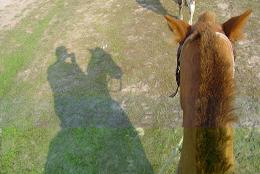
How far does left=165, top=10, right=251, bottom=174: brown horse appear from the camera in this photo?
81.9 inches

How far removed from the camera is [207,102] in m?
2.19

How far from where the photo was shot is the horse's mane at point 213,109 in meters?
2.07

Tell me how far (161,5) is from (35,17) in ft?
9.51

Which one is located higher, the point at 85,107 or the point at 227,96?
the point at 227,96

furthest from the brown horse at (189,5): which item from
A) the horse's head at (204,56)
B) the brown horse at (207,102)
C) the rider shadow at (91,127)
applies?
the brown horse at (207,102)

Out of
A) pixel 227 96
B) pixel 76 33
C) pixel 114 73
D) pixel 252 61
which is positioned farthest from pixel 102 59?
pixel 227 96

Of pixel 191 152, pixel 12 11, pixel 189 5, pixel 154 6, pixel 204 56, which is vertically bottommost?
pixel 12 11

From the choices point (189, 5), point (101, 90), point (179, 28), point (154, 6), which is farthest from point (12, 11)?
point (179, 28)

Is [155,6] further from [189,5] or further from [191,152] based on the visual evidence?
[191,152]

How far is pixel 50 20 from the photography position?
853 cm

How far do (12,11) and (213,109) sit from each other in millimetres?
A: 8004

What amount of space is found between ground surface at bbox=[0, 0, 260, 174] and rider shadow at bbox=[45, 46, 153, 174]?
0.05 feet

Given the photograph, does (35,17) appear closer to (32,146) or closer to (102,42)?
(102,42)

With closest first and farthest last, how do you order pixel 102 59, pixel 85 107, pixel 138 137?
1. pixel 138 137
2. pixel 85 107
3. pixel 102 59
